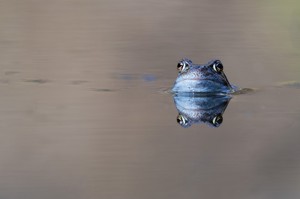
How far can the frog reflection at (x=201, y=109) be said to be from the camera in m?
7.02

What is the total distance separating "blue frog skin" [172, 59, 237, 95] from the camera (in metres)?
8.11

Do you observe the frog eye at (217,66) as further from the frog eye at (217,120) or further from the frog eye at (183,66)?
the frog eye at (217,120)

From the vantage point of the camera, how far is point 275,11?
40.6 ft

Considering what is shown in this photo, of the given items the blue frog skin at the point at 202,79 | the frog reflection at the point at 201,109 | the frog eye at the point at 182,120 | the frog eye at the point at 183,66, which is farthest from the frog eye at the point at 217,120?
the frog eye at the point at 183,66

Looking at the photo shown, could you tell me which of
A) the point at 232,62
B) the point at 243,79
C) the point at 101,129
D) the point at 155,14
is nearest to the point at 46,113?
the point at 101,129

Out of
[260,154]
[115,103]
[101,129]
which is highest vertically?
[115,103]

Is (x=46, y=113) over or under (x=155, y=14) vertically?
under

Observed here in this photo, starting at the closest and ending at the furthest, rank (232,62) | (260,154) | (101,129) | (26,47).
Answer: (260,154) → (101,129) → (232,62) → (26,47)

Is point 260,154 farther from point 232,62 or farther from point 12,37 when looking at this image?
point 12,37

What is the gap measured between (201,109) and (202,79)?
68 cm

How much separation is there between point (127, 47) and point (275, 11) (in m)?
2.46

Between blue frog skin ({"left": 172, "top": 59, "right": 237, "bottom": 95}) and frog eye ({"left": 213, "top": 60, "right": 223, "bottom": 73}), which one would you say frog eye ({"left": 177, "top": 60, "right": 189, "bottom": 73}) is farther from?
frog eye ({"left": 213, "top": 60, "right": 223, "bottom": 73})

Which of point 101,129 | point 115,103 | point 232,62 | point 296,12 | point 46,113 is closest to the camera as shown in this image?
point 101,129

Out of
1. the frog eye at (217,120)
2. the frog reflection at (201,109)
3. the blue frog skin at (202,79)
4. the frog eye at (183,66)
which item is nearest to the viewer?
the frog eye at (217,120)
